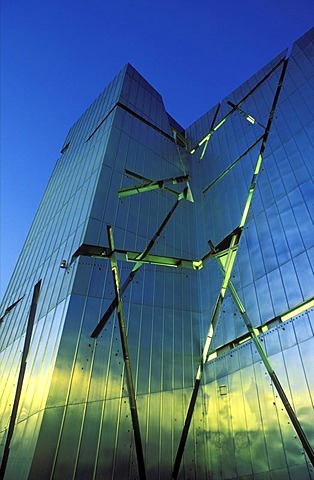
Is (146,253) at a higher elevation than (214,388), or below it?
higher

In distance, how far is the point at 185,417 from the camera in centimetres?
441

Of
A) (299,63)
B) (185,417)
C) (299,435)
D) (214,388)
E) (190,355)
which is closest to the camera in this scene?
(299,435)

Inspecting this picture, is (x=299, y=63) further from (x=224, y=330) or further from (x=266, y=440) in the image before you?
(x=266, y=440)

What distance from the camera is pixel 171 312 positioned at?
530 centimetres


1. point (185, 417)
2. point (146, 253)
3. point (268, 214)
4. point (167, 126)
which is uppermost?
point (167, 126)

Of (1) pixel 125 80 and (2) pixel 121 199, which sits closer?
(2) pixel 121 199

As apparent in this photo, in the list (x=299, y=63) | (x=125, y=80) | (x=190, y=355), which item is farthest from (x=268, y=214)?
(x=125, y=80)

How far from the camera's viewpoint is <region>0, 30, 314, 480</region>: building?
369cm

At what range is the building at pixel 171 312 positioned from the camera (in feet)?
12.1

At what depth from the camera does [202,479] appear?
13.3 ft

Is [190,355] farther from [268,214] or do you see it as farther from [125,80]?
[125,80]

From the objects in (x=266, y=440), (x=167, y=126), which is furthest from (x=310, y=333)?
(x=167, y=126)

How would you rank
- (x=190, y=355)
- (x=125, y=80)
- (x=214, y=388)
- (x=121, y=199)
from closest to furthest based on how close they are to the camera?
(x=214, y=388) < (x=190, y=355) < (x=121, y=199) < (x=125, y=80)

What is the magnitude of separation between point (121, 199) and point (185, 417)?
3.74m
